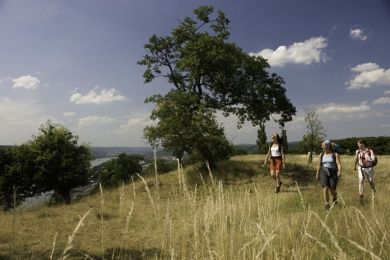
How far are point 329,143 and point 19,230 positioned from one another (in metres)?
8.32

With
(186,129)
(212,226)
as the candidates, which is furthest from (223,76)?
(212,226)

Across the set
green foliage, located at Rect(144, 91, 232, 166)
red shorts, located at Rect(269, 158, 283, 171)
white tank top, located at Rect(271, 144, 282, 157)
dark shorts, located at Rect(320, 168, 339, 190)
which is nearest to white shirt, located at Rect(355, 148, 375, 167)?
dark shorts, located at Rect(320, 168, 339, 190)

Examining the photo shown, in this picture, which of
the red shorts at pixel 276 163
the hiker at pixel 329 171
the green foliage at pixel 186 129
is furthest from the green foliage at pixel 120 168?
the hiker at pixel 329 171

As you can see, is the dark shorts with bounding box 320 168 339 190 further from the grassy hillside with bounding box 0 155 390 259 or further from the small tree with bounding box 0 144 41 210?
the small tree with bounding box 0 144 41 210

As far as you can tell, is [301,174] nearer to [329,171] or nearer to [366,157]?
[366,157]

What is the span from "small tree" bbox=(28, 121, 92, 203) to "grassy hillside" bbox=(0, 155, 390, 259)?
6.08 metres

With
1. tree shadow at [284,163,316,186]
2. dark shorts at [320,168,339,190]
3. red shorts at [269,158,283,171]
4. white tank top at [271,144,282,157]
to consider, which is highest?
white tank top at [271,144,282,157]

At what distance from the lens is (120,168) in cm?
3291

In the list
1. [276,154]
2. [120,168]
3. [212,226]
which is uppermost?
[276,154]

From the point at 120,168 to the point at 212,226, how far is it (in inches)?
1137

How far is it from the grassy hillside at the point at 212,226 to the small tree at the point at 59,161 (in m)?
6.08

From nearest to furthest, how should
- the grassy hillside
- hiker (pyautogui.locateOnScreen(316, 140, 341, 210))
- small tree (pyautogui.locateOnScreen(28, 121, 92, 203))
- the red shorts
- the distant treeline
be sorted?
the grassy hillside < hiker (pyautogui.locateOnScreen(316, 140, 341, 210)) < the red shorts < small tree (pyautogui.locateOnScreen(28, 121, 92, 203)) < the distant treeline

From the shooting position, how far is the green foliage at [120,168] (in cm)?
3180

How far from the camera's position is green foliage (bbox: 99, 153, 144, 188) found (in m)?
31.8
